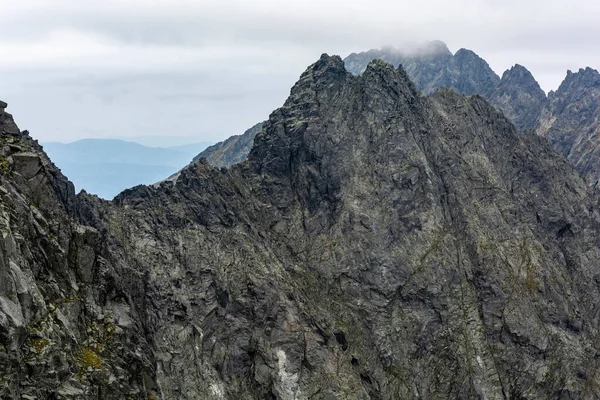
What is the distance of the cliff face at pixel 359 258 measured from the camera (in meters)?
98.4

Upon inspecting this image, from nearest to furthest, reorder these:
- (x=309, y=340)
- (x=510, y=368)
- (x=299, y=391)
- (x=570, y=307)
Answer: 1. (x=299, y=391)
2. (x=309, y=340)
3. (x=510, y=368)
4. (x=570, y=307)

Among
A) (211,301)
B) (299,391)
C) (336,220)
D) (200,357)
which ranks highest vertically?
(336,220)

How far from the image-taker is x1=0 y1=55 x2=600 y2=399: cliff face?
9838 cm

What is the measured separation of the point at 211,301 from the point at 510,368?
64603 mm

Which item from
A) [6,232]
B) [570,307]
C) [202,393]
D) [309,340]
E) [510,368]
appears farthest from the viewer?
[570,307]

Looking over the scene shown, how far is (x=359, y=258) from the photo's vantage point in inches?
4985

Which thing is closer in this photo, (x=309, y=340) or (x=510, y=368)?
(x=309, y=340)

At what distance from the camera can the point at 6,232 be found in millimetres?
47469

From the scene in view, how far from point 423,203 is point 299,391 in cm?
5518

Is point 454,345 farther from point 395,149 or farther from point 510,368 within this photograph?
point 395,149

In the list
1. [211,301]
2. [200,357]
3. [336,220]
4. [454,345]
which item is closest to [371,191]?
[336,220]

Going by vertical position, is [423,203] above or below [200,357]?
above

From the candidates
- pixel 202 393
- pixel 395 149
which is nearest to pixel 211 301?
pixel 202 393

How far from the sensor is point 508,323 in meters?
121
